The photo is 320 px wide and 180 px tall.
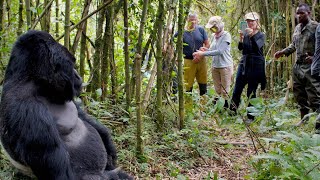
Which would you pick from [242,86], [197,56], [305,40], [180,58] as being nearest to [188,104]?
[180,58]

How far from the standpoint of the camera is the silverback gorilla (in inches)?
67.4

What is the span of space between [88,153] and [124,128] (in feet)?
5.02

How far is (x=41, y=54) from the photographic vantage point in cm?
186

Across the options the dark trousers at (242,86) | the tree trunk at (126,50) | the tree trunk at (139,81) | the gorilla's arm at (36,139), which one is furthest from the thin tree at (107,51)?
the dark trousers at (242,86)

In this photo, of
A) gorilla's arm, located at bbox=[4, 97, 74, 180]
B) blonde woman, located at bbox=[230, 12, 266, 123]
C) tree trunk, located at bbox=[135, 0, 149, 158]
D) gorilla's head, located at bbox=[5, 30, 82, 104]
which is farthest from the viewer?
blonde woman, located at bbox=[230, 12, 266, 123]

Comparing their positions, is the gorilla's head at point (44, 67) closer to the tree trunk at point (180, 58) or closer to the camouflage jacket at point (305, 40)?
the tree trunk at point (180, 58)

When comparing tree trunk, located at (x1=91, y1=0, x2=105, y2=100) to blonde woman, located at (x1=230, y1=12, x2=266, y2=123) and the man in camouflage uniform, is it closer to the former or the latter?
blonde woman, located at (x1=230, y1=12, x2=266, y2=123)

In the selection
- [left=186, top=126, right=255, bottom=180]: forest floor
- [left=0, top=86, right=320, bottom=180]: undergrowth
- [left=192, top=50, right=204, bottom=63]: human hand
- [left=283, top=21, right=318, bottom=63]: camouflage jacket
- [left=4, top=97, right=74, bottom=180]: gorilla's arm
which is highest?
[left=283, top=21, right=318, bottom=63]: camouflage jacket

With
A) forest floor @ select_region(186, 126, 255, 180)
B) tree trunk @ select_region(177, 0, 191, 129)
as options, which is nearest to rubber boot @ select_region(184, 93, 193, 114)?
tree trunk @ select_region(177, 0, 191, 129)

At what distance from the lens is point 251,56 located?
16.8 ft

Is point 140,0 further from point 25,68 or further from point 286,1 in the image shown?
point 286,1

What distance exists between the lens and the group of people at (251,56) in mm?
4586

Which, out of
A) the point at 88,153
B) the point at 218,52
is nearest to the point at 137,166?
the point at 88,153

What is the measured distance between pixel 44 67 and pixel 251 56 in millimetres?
3664
